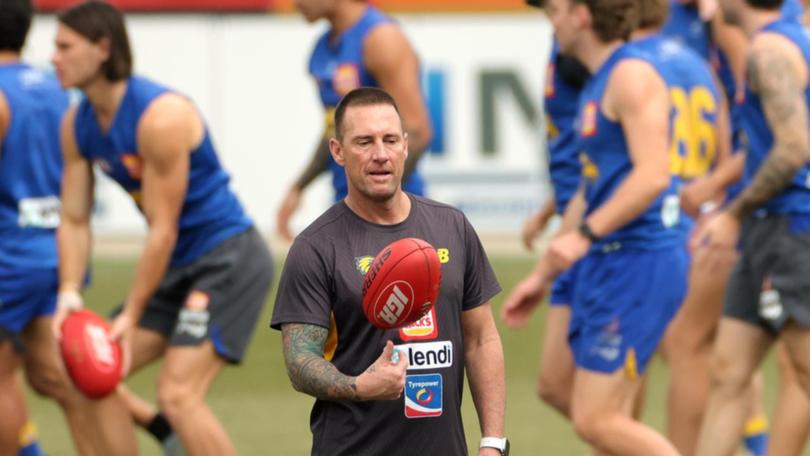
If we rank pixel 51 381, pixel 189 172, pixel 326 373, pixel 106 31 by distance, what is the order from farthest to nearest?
pixel 51 381 < pixel 189 172 < pixel 106 31 < pixel 326 373

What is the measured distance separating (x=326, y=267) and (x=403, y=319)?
0.30m

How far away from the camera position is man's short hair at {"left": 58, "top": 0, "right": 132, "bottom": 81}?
22.2ft

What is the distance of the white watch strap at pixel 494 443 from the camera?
4645 millimetres

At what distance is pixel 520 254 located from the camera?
12.6m

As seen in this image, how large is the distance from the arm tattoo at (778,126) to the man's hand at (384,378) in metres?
2.45

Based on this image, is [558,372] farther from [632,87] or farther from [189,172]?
[189,172]

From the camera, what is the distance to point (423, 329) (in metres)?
4.61

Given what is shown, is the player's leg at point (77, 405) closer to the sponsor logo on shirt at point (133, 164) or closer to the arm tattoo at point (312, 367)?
the sponsor logo on shirt at point (133, 164)

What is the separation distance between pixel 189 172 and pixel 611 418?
2.02m

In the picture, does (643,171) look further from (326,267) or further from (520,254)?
(520,254)

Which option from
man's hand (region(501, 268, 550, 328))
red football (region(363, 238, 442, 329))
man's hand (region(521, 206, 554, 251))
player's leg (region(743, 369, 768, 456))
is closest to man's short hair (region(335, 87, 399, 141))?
red football (region(363, 238, 442, 329))

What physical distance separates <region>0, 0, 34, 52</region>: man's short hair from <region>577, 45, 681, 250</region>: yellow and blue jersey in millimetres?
2559

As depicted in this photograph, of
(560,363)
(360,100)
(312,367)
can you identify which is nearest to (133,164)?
(560,363)

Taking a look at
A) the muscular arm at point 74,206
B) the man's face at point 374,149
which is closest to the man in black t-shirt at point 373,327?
the man's face at point 374,149
